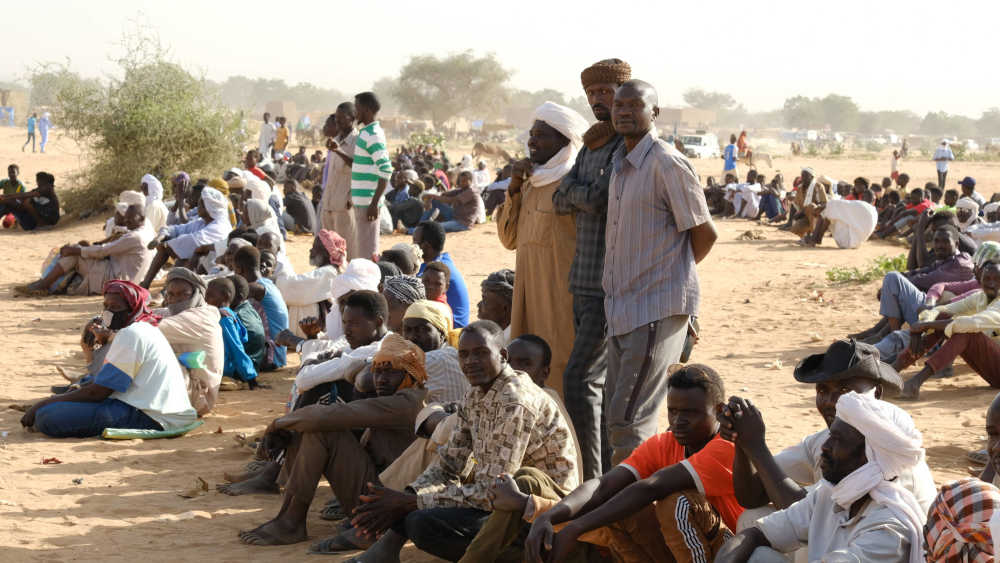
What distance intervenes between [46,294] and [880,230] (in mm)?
12911

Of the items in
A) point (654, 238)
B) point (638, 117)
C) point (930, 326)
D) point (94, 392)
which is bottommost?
point (94, 392)

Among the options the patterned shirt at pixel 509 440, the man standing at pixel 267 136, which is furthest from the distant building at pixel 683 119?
the patterned shirt at pixel 509 440

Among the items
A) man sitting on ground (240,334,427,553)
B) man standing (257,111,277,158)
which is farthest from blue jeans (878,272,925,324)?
man standing (257,111,277,158)

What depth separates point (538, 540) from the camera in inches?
153

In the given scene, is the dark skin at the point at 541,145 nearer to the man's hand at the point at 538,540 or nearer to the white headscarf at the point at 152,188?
the man's hand at the point at 538,540

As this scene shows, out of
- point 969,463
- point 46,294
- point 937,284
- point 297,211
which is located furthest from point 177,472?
point 297,211

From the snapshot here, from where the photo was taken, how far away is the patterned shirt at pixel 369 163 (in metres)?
9.42

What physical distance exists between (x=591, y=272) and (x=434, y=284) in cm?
197

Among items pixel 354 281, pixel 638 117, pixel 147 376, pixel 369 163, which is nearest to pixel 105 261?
pixel 369 163

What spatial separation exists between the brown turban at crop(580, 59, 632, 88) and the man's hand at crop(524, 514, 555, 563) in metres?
2.23

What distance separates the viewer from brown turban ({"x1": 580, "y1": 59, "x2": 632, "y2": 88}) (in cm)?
517

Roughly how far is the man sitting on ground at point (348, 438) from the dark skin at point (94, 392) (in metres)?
1.96

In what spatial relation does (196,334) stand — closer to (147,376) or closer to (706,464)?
(147,376)

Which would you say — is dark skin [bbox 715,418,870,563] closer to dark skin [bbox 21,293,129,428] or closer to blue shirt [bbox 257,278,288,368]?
dark skin [bbox 21,293,129,428]
